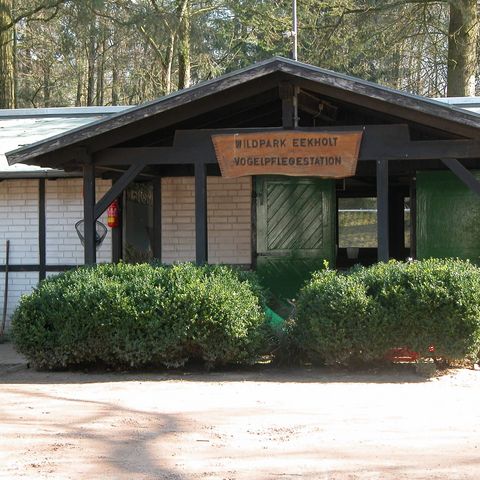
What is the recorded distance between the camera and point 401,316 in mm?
9484

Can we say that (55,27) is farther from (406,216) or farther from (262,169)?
(262,169)

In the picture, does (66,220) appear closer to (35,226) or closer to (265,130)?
(35,226)

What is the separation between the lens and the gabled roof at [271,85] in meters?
10.2

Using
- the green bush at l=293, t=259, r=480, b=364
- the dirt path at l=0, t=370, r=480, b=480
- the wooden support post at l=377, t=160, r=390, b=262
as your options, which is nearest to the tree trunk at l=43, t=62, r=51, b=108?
the wooden support post at l=377, t=160, r=390, b=262

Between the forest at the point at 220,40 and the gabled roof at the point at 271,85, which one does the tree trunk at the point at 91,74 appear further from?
the gabled roof at the point at 271,85

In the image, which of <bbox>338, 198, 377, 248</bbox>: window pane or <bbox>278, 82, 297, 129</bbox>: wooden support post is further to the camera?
<bbox>338, 198, 377, 248</bbox>: window pane

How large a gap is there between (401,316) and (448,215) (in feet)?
13.7

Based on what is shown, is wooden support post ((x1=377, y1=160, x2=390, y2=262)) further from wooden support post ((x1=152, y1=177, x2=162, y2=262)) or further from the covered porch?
wooden support post ((x1=152, y1=177, x2=162, y2=262))

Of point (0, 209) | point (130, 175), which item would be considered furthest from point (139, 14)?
point (130, 175)

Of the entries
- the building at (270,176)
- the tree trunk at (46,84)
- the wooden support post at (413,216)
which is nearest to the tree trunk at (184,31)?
the tree trunk at (46,84)

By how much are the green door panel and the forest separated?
22.5 feet

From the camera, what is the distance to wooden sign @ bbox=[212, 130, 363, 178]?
10.7 m

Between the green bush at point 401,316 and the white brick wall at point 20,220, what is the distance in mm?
6209

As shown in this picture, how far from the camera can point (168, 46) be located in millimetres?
26641
